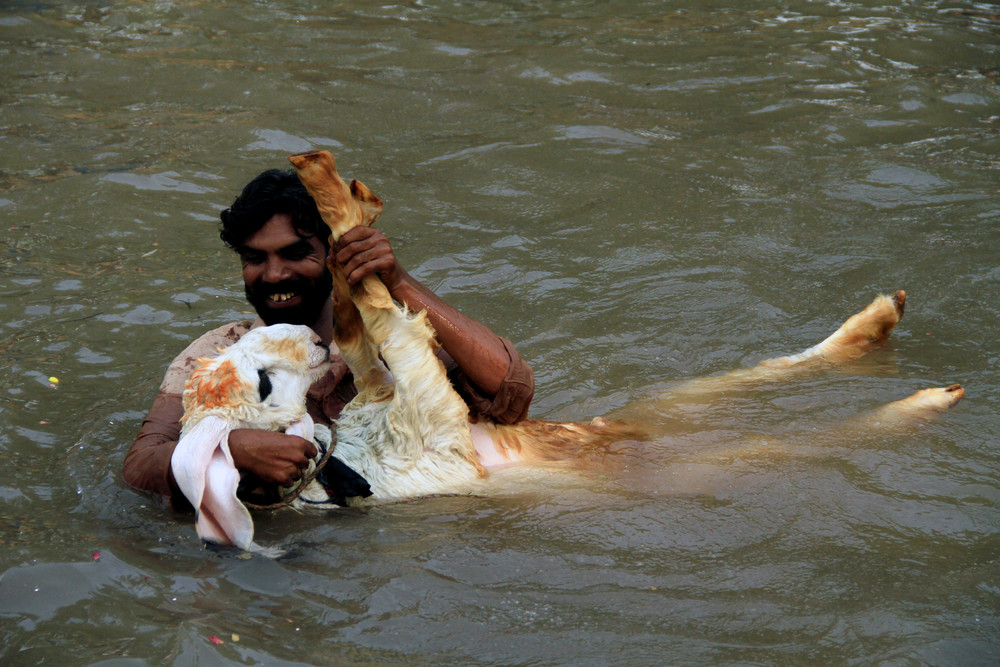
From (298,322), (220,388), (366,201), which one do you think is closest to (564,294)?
(298,322)

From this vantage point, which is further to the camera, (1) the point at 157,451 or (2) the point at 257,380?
(1) the point at 157,451

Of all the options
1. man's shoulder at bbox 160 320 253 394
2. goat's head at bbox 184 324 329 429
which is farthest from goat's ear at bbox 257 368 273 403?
man's shoulder at bbox 160 320 253 394

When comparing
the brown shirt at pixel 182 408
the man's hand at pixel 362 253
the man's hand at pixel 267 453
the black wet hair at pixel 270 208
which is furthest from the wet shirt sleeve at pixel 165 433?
the man's hand at pixel 362 253

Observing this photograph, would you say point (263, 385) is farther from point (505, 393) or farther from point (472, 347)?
point (505, 393)

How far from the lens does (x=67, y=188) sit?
781cm

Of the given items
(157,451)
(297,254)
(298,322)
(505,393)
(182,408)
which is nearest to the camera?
(157,451)

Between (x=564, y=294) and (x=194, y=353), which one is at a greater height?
(x=194, y=353)

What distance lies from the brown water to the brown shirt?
0.29 metres

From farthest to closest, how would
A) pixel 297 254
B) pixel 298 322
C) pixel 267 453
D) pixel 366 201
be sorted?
pixel 298 322, pixel 297 254, pixel 366 201, pixel 267 453

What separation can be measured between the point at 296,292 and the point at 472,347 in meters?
0.99

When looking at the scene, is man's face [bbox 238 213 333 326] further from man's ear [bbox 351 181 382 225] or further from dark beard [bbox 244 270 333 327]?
man's ear [bbox 351 181 382 225]

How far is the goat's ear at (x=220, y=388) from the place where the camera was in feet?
13.0

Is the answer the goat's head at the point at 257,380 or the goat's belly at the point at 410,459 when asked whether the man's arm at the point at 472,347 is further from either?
the goat's head at the point at 257,380

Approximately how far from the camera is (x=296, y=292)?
184 inches
